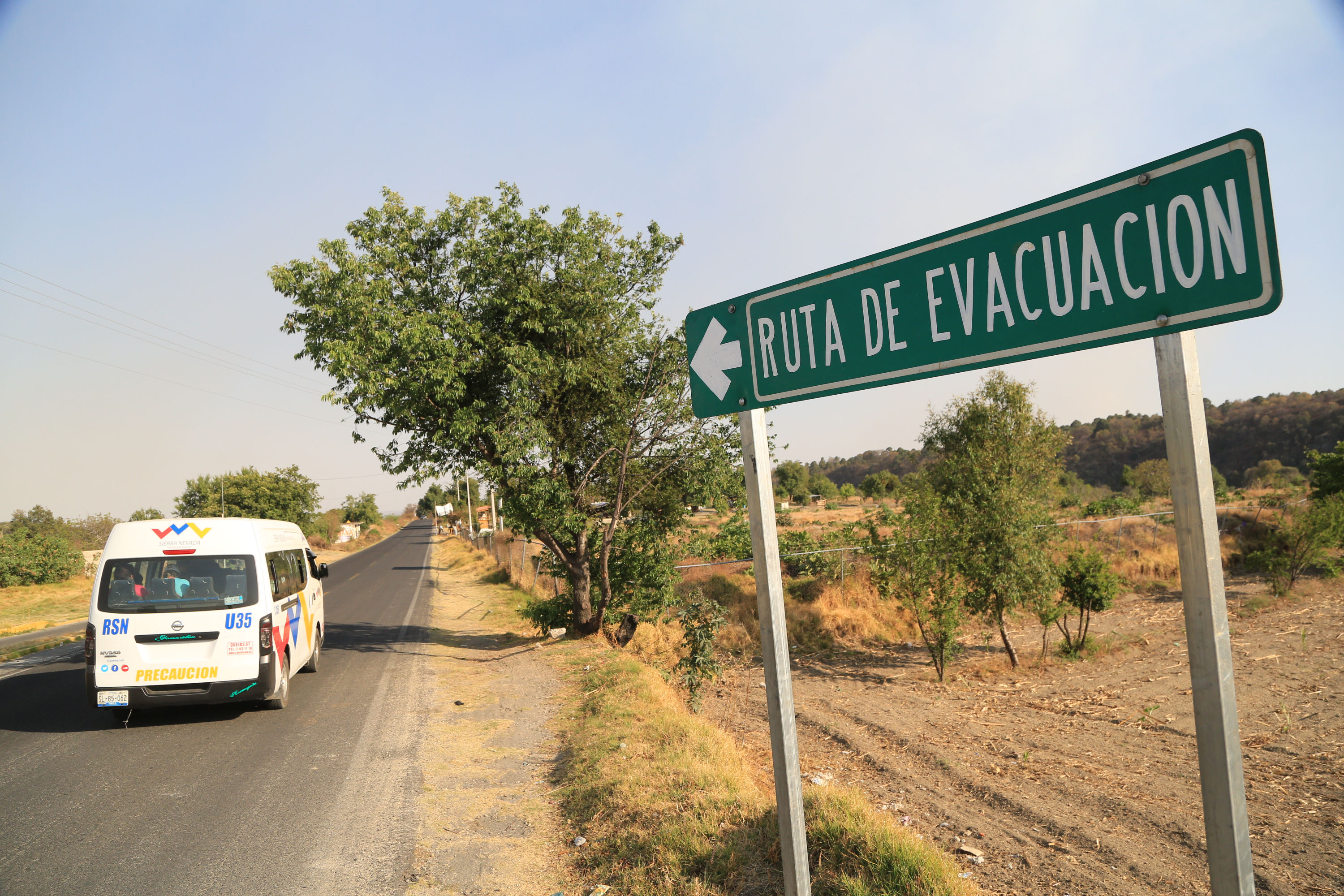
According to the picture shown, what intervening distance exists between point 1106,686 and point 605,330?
32.6ft

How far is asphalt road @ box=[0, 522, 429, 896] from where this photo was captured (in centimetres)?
450

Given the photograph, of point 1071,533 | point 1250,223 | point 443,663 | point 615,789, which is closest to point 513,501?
point 443,663

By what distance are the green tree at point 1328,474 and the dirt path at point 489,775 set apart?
80.5ft

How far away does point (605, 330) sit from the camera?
38.5ft

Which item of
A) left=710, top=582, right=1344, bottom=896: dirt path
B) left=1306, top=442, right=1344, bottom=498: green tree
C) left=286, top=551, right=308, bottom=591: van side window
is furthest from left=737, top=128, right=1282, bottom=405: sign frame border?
left=1306, top=442, right=1344, bottom=498: green tree

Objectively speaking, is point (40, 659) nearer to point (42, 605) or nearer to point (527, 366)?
point (527, 366)

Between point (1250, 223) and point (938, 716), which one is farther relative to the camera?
point (938, 716)

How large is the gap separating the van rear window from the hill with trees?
52.7 metres

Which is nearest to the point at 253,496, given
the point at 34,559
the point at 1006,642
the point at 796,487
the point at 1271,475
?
the point at 34,559

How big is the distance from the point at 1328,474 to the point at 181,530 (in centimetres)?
3124

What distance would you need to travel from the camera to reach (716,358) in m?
2.61

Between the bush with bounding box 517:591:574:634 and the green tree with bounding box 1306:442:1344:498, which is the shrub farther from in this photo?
the green tree with bounding box 1306:442:1344:498

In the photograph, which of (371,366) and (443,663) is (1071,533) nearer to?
(443,663)

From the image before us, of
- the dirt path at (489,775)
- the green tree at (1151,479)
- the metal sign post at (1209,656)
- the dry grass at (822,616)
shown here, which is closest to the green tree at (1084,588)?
the dry grass at (822,616)
